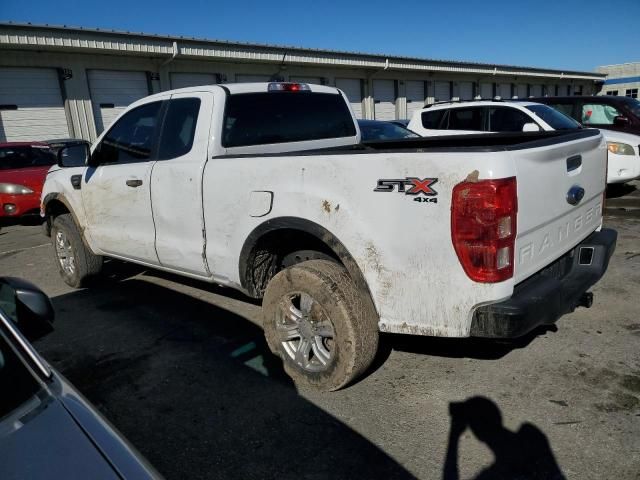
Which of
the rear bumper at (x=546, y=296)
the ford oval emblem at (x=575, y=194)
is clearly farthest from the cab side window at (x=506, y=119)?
the ford oval emblem at (x=575, y=194)

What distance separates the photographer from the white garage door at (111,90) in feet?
51.8

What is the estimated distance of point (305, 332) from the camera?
10.2ft

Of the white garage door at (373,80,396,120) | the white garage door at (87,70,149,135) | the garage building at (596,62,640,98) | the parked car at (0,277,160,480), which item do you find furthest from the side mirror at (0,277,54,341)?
the garage building at (596,62,640,98)

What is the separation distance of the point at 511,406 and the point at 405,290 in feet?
3.20

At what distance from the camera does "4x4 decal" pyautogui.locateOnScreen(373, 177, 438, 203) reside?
94.5 inches

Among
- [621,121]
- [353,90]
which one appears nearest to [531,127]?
[621,121]

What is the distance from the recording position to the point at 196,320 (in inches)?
172

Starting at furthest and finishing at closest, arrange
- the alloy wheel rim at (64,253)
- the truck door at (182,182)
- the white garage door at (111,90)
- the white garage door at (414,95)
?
1. the white garage door at (414,95)
2. the white garage door at (111,90)
3. the alloy wheel rim at (64,253)
4. the truck door at (182,182)

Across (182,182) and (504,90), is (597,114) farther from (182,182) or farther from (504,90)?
(504,90)

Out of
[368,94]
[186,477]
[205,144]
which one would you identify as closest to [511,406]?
[186,477]

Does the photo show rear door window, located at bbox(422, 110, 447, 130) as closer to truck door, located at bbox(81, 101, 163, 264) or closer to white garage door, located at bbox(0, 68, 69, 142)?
truck door, located at bbox(81, 101, 163, 264)

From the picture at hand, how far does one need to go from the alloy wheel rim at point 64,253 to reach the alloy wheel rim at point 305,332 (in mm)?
3234

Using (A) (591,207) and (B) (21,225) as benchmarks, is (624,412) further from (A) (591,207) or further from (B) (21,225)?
(B) (21,225)

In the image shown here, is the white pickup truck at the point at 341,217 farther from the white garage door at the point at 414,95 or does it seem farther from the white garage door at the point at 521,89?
the white garage door at the point at 521,89
